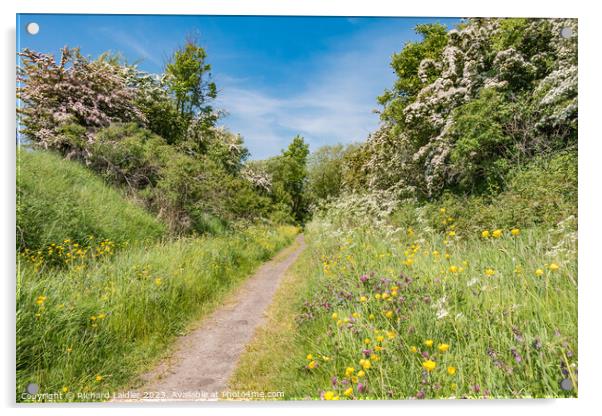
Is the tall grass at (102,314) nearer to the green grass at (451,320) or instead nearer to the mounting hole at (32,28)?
the green grass at (451,320)

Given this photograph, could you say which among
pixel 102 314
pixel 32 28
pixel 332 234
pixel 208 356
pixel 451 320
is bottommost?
pixel 208 356

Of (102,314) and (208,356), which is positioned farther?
(208,356)

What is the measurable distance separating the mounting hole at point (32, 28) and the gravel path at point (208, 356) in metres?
4.03

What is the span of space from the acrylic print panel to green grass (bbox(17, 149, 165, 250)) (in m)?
0.04

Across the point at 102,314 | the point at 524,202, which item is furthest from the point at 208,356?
the point at 524,202

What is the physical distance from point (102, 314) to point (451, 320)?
3.55 meters

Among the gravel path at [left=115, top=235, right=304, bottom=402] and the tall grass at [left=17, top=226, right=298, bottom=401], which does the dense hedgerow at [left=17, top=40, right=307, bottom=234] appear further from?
the gravel path at [left=115, top=235, right=304, bottom=402]

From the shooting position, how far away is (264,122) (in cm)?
456

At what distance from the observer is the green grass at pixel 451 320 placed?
2742 mm

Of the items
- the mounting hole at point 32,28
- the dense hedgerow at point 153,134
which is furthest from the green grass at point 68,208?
the mounting hole at point 32,28

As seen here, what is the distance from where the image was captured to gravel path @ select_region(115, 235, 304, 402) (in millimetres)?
3459

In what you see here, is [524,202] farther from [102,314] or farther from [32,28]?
[32,28]

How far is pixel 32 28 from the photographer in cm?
395
